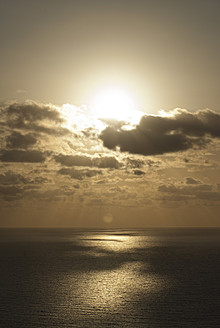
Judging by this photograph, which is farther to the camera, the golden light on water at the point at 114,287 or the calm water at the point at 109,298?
the golden light on water at the point at 114,287

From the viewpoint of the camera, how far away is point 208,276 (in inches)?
2344

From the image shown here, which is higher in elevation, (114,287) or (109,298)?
(109,298)

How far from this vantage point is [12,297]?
42.2m

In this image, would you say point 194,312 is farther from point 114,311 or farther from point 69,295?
point 69,295

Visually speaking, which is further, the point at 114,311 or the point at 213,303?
the point at 213,303

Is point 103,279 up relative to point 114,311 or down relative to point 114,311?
down

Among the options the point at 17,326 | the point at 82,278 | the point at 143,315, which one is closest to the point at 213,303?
→ the point at 143,315

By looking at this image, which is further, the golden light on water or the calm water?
the golden light on water

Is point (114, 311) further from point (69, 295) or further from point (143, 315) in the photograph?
point (69, 295)

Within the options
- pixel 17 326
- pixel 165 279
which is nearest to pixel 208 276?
pixel 165 279

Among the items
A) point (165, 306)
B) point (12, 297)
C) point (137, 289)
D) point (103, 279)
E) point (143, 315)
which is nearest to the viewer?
point (143, 315)

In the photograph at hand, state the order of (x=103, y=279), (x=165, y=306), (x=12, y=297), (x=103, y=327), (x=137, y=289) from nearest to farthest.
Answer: (x=103, y=327) < (x=165, y=306) < (x=12, y=297) < (x=137, y=289) < (x=103, y=279)

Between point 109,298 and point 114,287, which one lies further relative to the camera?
point 114,287

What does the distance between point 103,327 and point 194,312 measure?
32.1ft
